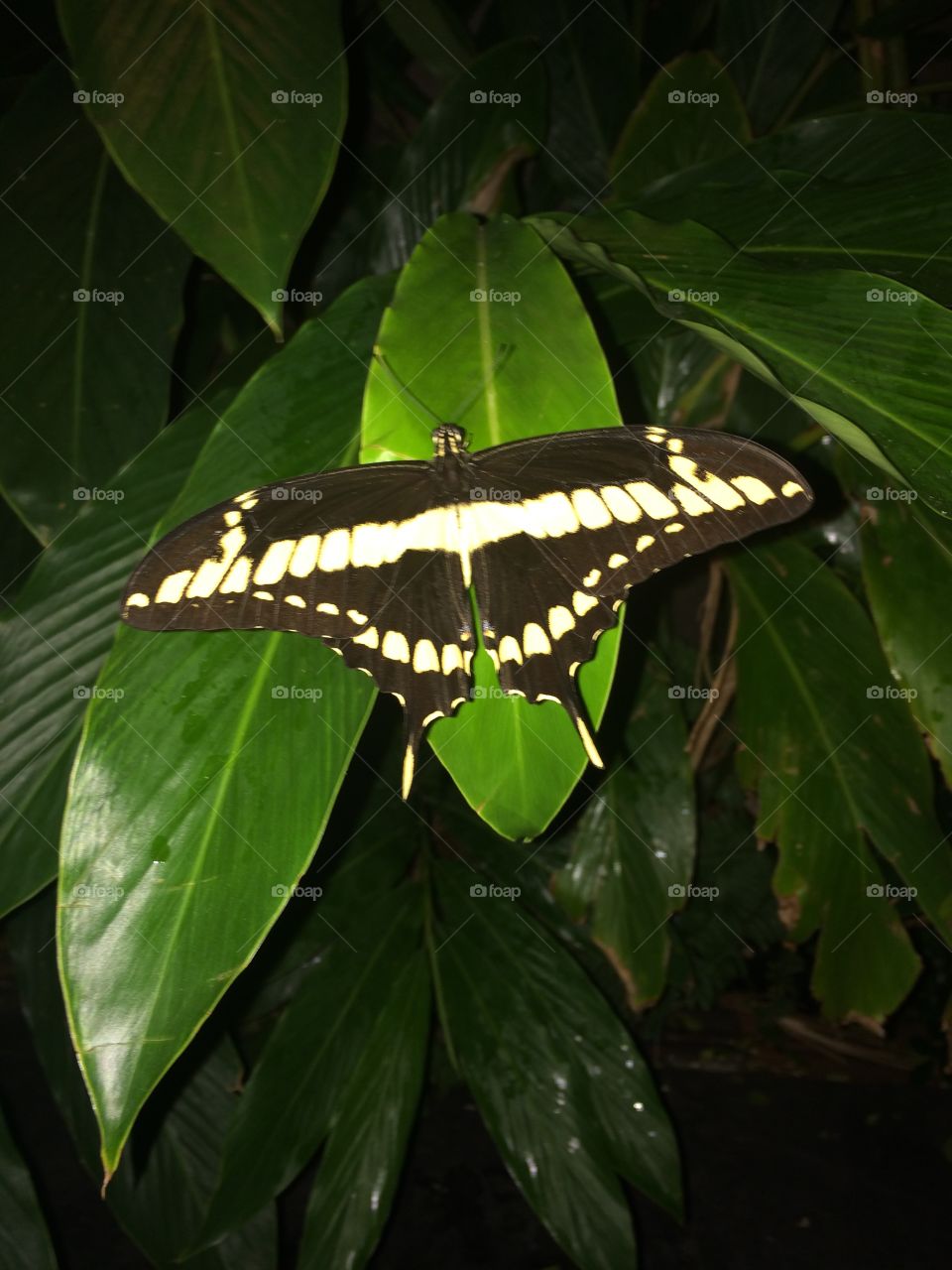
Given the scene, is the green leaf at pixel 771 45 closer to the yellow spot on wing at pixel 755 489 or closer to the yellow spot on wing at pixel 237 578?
the yellow spot on wing at pixel 755 489

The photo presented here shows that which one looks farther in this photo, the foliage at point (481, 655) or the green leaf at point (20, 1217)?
the green leaf at point (20, 1217)

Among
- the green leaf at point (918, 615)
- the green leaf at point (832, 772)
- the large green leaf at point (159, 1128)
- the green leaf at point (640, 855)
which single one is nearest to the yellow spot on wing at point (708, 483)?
the green leaf at point (918, 615)

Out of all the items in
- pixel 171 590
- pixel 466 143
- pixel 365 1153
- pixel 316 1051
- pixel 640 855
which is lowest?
pixel 365 1153

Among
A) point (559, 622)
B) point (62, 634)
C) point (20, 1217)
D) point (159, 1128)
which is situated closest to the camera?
point (559, 622)

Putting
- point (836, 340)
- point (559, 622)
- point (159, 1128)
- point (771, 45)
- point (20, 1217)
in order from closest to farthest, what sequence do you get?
point (836, 340), point (559, 622), point (20, 1217), point (159, 1128), point (771, 45)

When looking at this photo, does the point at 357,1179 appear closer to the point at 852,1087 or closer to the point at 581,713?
the point at 581,713

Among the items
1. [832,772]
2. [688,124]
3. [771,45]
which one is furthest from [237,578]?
[771,45]

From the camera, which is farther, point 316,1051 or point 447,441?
point 316,1051

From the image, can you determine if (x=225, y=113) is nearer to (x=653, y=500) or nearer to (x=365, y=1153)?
(x=653, y=500)
